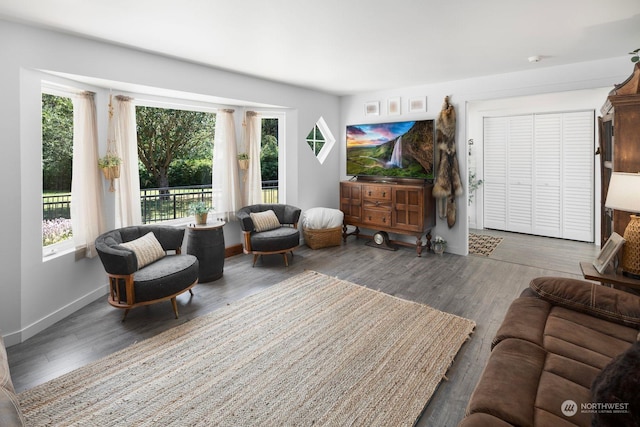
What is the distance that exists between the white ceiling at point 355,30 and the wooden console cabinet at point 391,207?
5.77 ft

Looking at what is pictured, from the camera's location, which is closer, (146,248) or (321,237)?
(146,248)

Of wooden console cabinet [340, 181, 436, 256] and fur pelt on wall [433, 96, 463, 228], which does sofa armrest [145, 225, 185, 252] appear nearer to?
wooden console cabinet [340, 181, 436, 256]

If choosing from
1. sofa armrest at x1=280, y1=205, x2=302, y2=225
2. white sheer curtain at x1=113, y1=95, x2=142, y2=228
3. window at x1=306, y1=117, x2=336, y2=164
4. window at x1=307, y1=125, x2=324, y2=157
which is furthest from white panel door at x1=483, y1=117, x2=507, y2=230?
white sheer curtain at x1=113, y1=95, x2=142, y2=228

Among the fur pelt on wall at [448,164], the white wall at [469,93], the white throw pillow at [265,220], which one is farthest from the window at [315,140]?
the fur pelt on wall at [448,164]

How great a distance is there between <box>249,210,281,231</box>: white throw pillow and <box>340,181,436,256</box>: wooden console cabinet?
1413 mm

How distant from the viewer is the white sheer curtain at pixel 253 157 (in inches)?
205

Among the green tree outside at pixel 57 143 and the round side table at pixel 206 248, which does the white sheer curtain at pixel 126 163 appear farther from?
the round side table at pixel 206 248

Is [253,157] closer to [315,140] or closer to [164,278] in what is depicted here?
[315,140]

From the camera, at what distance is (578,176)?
562cm

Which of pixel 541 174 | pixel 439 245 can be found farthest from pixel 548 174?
pixel 439 245

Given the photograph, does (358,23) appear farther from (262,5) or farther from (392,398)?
(392,398)

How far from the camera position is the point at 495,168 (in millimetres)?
6613

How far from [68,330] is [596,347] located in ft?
12.2

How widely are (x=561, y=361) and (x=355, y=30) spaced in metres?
2.77
